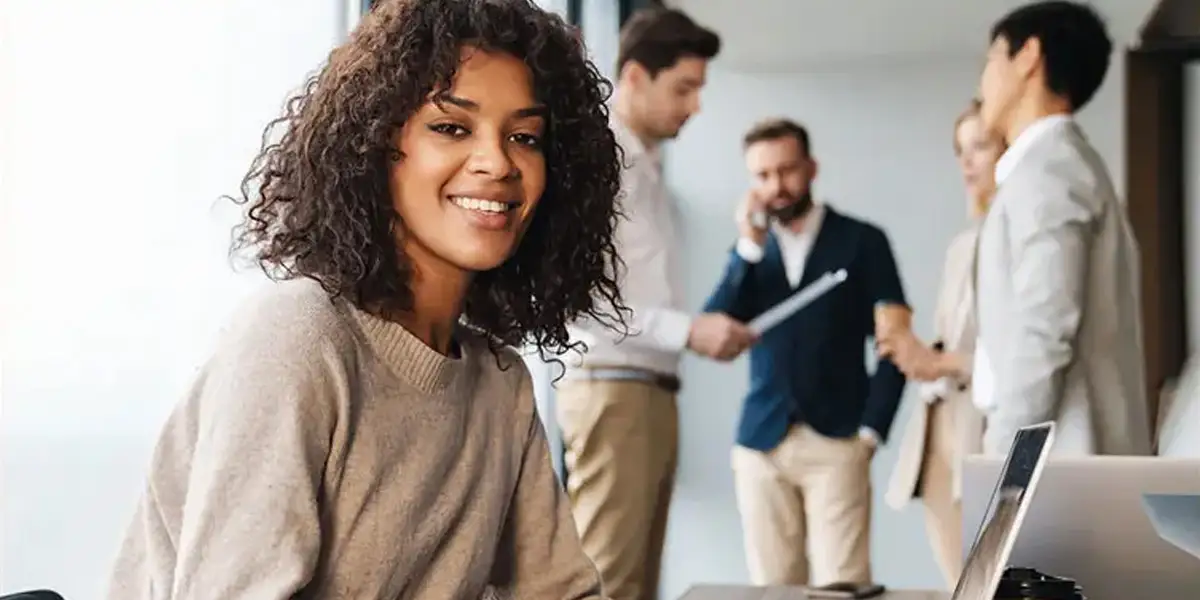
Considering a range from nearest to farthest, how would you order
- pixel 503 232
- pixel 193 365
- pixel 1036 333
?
pixel 503 232, pixel 193 365, pixel 1036 333

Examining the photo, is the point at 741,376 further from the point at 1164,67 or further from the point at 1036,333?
the point at 1164,67

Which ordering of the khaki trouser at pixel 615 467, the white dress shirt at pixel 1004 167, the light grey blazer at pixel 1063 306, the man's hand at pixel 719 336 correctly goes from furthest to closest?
the man's hand at pixel 719 336
the khaki trouser at pixel 615 467
the white dress shirt at pixel 1004 167
the light grey blazer at pixel 1063 306

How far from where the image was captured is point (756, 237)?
312 cm

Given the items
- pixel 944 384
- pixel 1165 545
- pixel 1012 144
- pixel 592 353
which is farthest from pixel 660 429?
pixel 1165 545

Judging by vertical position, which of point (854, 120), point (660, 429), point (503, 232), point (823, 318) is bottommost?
point (660, 429)

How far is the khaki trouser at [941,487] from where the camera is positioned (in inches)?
115

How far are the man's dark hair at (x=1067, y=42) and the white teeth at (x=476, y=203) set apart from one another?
1.77 metres

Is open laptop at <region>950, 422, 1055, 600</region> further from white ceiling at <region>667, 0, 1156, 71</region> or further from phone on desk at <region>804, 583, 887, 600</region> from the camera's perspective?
white ceiling at <region>667, 0, 1156, 71</region>

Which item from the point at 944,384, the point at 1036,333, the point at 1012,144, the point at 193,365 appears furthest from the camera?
the point at 944,384

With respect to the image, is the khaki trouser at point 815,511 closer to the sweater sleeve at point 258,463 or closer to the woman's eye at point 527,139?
the woman's eye at point 527,139

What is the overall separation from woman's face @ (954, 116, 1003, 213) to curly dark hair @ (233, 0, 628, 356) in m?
1.78

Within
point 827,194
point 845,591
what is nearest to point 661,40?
point 827,194

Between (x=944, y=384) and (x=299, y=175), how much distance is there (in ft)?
6.66

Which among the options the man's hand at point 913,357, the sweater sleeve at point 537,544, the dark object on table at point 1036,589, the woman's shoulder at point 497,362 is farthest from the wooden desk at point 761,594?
the man's hand at point 913,357
